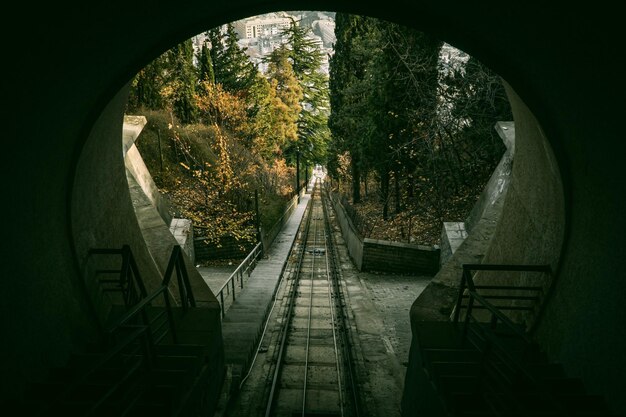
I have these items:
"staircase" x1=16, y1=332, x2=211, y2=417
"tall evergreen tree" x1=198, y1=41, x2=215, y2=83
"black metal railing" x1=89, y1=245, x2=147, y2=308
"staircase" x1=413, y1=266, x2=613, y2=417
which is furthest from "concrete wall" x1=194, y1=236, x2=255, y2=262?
"tall evergreen tree" x1=198, y1=41, x2=215, y2=83

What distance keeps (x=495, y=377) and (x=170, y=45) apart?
5.44m

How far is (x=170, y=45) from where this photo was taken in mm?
5227

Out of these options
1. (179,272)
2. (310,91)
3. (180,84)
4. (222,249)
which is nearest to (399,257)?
(222,249)

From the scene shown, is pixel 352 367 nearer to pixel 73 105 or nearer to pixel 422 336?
pixel 422 336

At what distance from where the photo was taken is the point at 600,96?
3.63 m

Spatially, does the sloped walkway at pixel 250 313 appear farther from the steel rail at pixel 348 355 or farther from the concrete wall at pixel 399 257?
the concrete wall at pixel 399 257

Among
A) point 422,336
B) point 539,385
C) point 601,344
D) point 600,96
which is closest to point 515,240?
point 422,336

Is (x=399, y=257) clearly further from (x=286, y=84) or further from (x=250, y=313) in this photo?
(x=286, y=84)

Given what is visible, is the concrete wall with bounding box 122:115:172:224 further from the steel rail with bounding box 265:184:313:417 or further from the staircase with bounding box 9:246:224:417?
the staircase with bounding box 9:246:224:417

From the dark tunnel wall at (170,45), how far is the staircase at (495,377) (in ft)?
0.96

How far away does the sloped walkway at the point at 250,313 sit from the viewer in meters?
8.83

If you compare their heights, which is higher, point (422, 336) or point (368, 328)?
point (422, 336)

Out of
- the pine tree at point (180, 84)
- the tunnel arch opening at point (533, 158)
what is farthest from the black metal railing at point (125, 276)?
the pine tree at point (180, 84)

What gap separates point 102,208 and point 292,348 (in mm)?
5855
